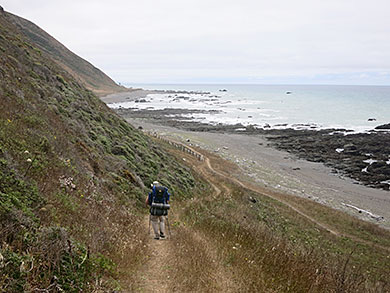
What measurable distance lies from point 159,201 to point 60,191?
2788 mm

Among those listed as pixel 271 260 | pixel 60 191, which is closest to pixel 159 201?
pixel 60 191

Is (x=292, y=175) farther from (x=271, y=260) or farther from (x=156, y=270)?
(x=156, y=270)

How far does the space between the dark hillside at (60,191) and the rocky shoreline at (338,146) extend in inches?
1195

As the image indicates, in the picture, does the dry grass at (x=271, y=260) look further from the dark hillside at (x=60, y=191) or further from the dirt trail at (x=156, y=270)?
the dark hillside at (x=60, y=191)

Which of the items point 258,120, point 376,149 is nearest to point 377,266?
point 376,149

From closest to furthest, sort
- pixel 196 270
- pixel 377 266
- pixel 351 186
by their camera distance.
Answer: pixel 196 270 → pixel 377 266 → pixel 351 186

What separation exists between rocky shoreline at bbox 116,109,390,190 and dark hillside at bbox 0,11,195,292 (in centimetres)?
3036

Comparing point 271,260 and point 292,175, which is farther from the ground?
point 271,260

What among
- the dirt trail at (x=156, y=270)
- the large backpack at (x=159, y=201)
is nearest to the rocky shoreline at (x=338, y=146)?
the large backpack at (x=159, y=201)

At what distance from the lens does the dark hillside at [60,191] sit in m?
3.96

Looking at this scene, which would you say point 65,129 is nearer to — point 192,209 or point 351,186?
point 192,209

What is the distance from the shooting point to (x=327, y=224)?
68.7ft

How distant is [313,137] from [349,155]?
12.6 m

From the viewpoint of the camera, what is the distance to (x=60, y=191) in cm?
722
